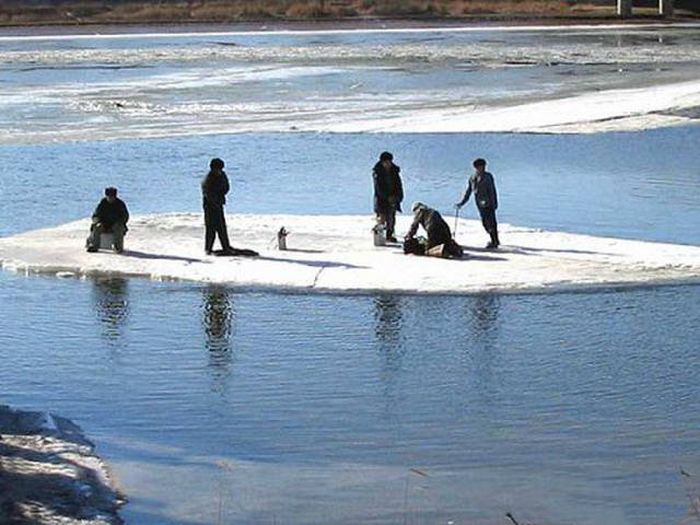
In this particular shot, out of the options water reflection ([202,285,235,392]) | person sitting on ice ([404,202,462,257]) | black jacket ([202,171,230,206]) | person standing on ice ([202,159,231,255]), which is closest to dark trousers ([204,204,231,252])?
person standing on ice ([202,159,231,255])

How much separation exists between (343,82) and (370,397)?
116 feet

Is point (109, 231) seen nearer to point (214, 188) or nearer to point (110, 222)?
point (110, 222)

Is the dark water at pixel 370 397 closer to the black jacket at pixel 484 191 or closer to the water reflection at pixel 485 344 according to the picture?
the water reflection at pixel 485 344

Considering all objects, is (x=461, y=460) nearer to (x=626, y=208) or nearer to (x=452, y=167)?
(x=626, y=208)

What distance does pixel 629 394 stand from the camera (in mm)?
14922

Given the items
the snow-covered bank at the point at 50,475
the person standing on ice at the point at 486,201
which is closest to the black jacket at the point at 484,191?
the person standing on ice at the point at 486,201

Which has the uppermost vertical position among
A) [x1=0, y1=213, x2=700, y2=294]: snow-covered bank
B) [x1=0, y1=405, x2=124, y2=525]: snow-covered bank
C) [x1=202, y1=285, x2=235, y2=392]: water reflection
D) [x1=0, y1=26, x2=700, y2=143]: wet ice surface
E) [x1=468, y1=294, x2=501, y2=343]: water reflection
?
[x1=0, y1=26, x2=700, y2=143]: wet ice surface

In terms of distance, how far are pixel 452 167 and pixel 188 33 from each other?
48217mm

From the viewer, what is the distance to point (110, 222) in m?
22.6

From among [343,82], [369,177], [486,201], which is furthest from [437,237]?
[343,82]

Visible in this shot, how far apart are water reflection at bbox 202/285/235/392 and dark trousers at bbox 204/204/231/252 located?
1.69 meters

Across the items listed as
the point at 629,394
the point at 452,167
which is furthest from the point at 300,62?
the point at 629,394

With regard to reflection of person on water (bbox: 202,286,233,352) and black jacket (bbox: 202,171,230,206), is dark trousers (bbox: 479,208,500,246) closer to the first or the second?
black jacket (bbox: 202,171,230,206)

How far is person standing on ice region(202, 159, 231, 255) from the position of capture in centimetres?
2191
